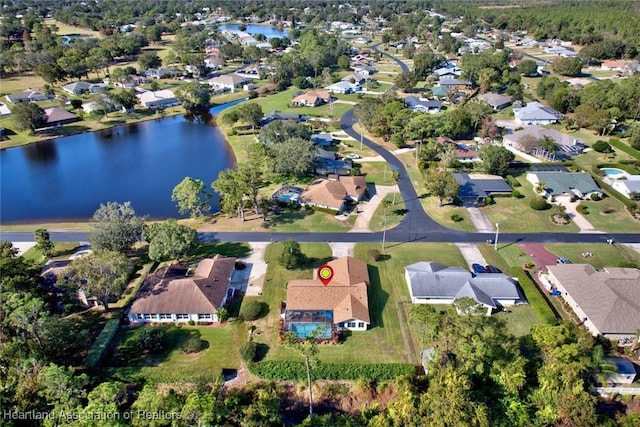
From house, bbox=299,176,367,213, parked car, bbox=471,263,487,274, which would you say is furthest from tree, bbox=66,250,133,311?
parked car, bbox=471,263,487,274

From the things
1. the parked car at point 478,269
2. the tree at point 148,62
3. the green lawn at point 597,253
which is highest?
the tree at point 148,62

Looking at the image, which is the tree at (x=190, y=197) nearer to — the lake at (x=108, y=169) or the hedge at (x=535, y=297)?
the lake at (x=108, y=169)

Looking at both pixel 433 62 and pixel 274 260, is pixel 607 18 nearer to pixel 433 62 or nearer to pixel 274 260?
pixel 433 62

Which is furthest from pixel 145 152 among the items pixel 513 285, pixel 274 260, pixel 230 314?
pixel 513 285

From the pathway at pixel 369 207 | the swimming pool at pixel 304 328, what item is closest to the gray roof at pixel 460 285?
the swimming pool at pixel 304 328

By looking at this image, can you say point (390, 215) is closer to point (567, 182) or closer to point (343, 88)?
point (567, 182)

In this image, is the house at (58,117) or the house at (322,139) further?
the house at (58,117)
